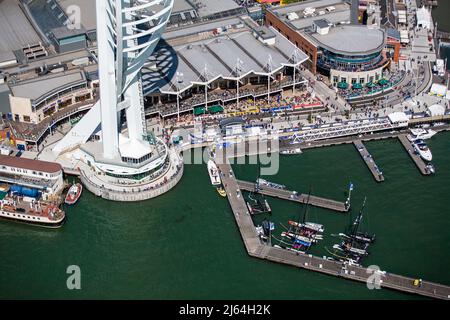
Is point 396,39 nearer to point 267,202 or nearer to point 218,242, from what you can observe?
point 267,202

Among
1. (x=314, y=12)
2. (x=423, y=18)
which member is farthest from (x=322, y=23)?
(x=423, y=18)

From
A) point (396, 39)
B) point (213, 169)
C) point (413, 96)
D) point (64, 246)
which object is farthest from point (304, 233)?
point (396, 39)

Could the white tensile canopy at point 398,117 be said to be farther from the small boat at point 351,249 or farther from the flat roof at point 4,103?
the flat roof at point 4,103

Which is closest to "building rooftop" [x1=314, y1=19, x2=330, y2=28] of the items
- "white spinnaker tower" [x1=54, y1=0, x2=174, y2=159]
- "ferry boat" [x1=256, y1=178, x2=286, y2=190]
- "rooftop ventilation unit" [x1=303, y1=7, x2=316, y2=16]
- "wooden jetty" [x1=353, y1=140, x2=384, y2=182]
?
"rooftop ventilation unit" [x1=303, y1=7, x2=316, y2=16]

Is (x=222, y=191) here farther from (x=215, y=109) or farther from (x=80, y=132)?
(x=80, y=132)

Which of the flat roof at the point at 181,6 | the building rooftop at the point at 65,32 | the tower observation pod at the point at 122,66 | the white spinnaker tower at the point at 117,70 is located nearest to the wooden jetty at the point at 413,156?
the tower observation pod at the point at 122,66
